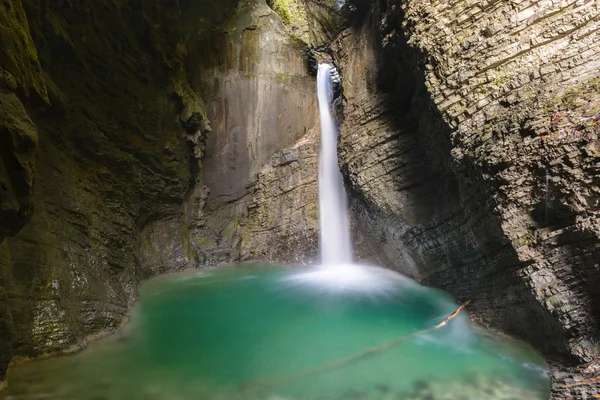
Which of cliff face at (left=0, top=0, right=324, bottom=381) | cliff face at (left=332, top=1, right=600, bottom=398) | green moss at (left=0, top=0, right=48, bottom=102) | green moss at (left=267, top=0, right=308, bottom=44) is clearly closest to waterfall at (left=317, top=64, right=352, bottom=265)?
cliff face at (left=0, top=0, right=324, bottom=381)

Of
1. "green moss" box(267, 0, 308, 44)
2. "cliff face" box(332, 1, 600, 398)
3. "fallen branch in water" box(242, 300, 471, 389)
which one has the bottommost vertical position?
"fallen branch in water" box(242, 300, 471, 389)

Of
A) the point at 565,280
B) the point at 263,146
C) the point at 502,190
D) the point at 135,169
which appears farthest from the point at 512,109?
the point at 263,146

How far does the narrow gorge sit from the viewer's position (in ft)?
14.9

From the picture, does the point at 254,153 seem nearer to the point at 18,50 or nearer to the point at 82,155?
the point at 82,155

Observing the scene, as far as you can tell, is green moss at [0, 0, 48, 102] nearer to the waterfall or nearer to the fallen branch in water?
the fallen branch in water

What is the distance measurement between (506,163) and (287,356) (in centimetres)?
455

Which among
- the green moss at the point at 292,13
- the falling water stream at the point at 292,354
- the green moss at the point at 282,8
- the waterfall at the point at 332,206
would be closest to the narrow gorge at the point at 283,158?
the waterfall at the point at 332,206

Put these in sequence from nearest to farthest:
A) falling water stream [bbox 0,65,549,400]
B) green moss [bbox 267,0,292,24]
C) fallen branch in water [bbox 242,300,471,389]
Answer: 1. falling water stream [bbox 0,65,549,400]
2. fallen branch in water [bbox 242,300,471,389]
3. green moss [bbox 267,0,292,24]

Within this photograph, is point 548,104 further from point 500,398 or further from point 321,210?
point 321,210

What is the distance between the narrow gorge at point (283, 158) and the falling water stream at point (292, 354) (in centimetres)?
45

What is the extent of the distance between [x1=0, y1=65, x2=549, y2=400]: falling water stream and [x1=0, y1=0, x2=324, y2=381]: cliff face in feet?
2.42

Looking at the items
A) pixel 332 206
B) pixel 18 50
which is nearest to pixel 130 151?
pixel 18 50

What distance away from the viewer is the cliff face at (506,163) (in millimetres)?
4574

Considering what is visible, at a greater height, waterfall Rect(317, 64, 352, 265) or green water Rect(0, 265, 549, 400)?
waterfall Rect(317, 64, 352, 265)
